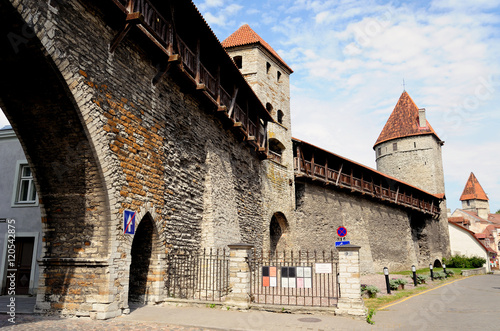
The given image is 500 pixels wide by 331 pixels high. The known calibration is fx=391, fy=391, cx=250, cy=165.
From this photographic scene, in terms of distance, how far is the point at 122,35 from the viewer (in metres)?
8.11

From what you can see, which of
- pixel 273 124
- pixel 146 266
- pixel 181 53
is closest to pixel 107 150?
pixel 146 266

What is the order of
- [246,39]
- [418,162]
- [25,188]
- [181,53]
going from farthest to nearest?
1. [418,162]
2. [246,39]
3. [25,188]
4. [181,53]

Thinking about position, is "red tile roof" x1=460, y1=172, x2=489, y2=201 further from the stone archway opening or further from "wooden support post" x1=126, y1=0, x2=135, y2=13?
"wooden support post" x1=126, y1=0, x2=135, y2=13

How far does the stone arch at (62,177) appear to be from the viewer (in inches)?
282

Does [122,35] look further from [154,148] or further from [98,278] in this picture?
[98,278]

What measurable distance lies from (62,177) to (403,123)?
1542 inches

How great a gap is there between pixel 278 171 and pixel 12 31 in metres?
15.0

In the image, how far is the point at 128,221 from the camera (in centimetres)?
814

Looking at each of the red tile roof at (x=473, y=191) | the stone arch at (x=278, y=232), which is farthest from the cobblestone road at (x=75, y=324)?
the red tile roof at (x=473, y=191)

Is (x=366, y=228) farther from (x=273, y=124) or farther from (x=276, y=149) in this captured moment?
(x=273, y=124)

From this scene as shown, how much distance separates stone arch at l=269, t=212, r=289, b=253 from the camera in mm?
20000

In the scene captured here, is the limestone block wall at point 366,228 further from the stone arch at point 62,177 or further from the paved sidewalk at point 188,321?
the stone arch at point 62,177

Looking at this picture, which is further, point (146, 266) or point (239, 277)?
point (146, 266)

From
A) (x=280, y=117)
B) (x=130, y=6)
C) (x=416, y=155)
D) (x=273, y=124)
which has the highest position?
(x=416, y=155)
